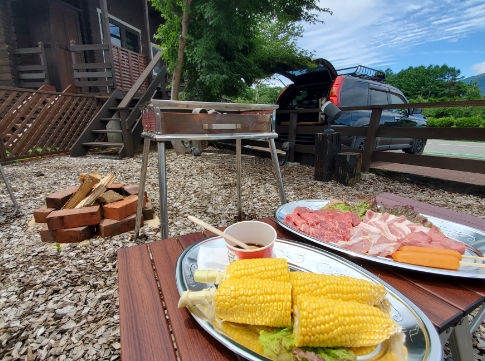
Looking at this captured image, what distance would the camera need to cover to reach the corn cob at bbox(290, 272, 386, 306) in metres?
0.60

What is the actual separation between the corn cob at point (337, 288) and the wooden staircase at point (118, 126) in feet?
19.4

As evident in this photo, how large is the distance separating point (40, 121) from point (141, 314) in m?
7.13

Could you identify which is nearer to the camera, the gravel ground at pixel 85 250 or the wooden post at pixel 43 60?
the gravel ground at pixel 85 250

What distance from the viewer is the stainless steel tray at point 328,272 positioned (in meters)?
0.54

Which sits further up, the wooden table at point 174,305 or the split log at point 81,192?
the wooden table at point 174,305

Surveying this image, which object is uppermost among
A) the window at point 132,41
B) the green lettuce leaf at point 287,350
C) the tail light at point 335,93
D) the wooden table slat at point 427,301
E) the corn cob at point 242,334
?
the window at point 132,41

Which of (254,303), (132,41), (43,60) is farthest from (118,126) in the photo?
(254,303)

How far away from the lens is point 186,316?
2.21 feet

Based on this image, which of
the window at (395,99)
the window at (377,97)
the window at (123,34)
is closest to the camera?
the window at (377,97)

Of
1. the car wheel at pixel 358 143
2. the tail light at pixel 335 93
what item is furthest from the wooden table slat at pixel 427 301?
the car wheel at pixel 358 143

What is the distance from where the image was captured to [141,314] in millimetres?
677

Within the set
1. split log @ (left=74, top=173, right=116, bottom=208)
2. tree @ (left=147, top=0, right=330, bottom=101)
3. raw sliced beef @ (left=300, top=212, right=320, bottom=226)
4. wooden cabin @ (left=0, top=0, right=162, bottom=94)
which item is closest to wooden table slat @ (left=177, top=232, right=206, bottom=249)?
raw sliced beef @ (left=300, top=212, right=320, bottom=226)

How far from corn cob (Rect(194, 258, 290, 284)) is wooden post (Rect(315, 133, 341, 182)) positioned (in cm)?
382

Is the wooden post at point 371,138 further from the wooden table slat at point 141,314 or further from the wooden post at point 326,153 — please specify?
the wooden table slat at point 141,314
